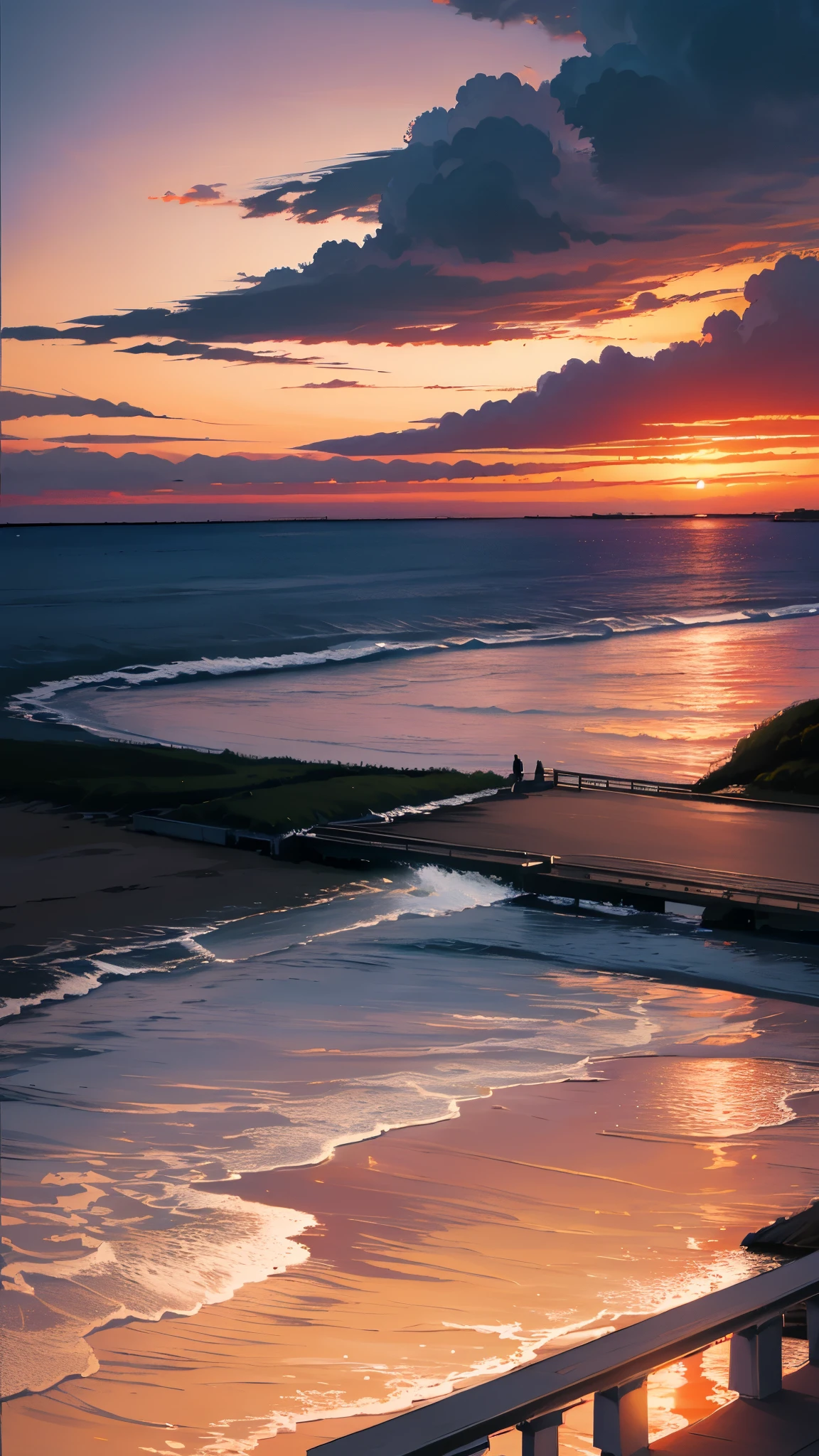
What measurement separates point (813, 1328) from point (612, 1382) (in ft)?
4.80

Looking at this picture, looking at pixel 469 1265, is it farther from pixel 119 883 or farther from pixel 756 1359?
pixel 119 883

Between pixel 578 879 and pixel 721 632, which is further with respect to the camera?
pixel 721 632

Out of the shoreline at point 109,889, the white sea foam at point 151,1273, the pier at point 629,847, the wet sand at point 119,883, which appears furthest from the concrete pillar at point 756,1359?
the wet sand at point 119,883

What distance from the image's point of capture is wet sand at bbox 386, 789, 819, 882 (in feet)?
95.1

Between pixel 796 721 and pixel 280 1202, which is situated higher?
pixel 796 721

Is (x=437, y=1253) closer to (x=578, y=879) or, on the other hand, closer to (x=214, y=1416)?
(x=214, y=1416)

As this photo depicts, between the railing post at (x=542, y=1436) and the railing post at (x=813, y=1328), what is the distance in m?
1.64

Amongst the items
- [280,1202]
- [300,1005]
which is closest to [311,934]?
[300,1005]

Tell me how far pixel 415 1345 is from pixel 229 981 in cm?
1285

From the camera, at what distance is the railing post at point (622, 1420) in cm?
517

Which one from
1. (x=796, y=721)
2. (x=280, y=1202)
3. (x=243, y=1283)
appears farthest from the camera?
(x=796, y=721)

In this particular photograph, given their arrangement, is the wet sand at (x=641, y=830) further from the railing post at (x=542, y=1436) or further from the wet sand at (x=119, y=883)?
the railing post at (x=542, y=1436)

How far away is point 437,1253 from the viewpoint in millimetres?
12398

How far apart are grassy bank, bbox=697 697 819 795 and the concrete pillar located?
36253mm
